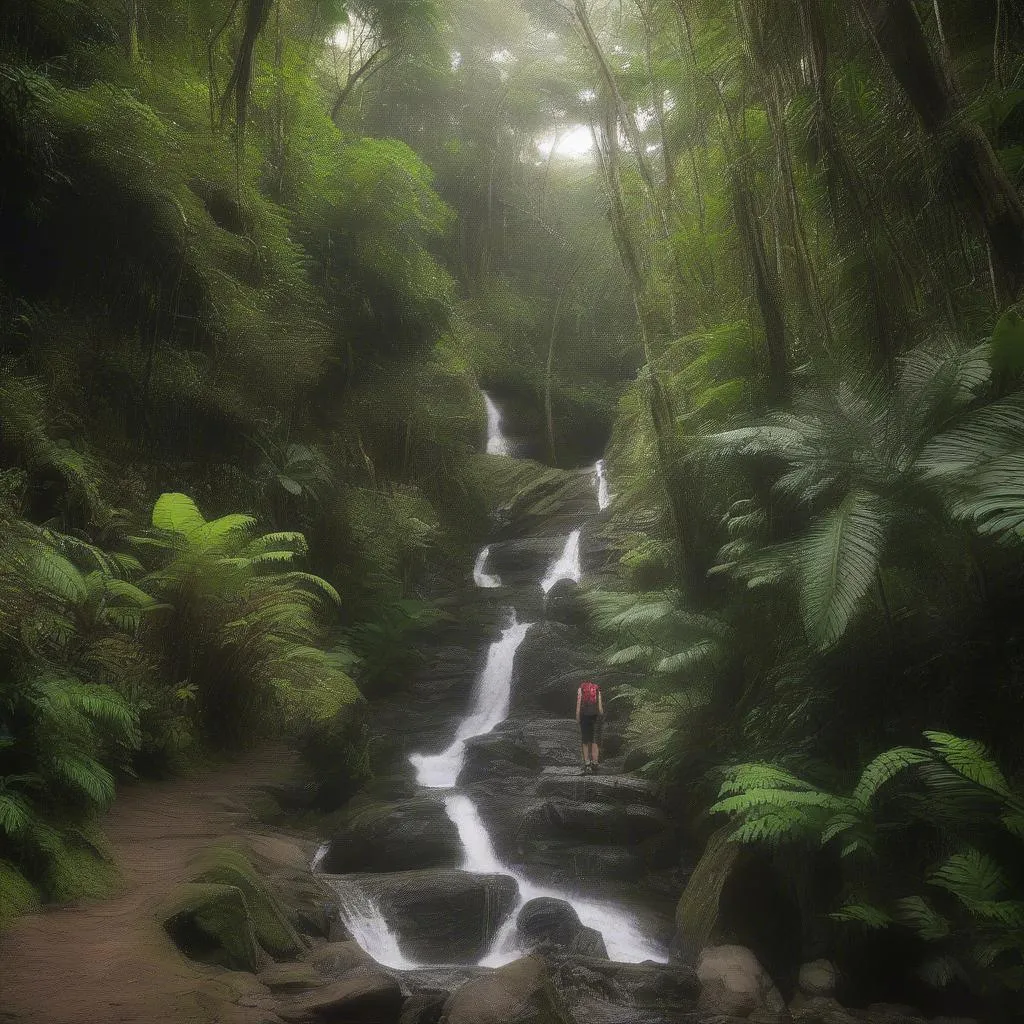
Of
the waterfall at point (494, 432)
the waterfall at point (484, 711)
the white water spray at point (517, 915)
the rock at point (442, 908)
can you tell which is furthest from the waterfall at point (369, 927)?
the waterfall at point (494, 432)

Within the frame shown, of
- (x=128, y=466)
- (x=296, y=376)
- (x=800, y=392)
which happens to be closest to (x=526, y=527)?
(x=296, y=376)

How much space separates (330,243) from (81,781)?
34.5 ft

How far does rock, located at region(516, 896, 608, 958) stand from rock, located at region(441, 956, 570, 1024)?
4.77 feet

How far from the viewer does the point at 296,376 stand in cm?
1077

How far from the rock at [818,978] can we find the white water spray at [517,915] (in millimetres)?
1122

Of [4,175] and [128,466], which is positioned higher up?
[4,175]

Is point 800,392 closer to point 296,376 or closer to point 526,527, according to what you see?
point 296,376

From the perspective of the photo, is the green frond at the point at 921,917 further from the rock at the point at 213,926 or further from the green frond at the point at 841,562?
the rock at the point at 213,926

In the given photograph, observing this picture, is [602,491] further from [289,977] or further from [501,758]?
[289,977]

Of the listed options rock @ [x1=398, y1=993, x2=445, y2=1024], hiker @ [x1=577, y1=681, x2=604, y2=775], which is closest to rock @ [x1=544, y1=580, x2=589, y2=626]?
hiker @ [x1=577, y1=681, x2=604, y2=775]

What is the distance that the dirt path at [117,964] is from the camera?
288 centimetres

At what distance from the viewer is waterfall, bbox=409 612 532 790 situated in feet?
30.3

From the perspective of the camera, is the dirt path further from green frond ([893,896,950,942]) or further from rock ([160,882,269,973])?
green frond ([893,896,950,942])

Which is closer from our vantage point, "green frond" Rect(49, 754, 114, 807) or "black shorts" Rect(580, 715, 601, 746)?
"green frond" Rect(49, 754, 114, 807)
